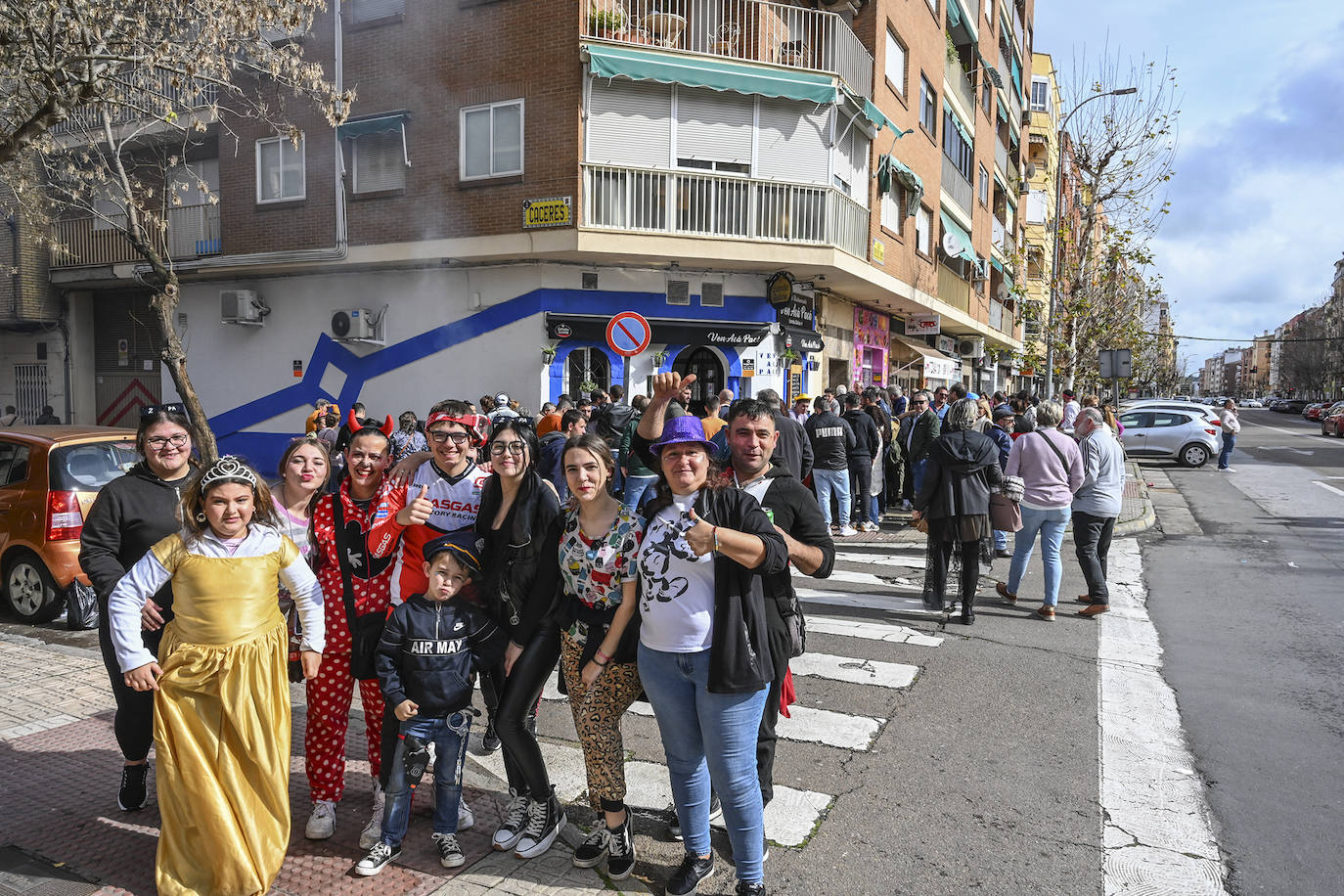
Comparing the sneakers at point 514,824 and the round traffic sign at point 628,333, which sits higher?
the round traffic sign at point 628,333

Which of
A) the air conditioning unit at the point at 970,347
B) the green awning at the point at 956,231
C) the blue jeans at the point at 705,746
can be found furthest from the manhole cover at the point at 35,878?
the air conditioning unit at the point at 970,347

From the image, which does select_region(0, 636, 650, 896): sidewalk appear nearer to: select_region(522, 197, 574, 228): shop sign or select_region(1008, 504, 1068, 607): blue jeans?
select_region(1008, 504, 1068, 607): blue jeans

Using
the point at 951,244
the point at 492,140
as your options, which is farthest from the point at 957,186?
the point at 492,140

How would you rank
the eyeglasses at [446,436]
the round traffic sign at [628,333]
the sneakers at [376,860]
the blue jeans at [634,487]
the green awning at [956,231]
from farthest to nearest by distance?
the green awning at [956,231] < the round traffic sign at [628,333] < the blue jeans at [634,487] < the eyeglasses at [446,436] < the sneakers at [376,860]

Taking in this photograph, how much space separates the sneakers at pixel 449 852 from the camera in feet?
11.1

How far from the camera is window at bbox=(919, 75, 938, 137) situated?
21188 millimetres

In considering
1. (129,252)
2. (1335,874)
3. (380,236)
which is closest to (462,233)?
(380,236)

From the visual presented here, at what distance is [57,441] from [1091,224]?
26546mm

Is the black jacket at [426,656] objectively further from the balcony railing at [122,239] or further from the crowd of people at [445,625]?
the balcony railing at [122,239]

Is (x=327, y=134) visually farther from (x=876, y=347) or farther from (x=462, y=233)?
(x=876, y=347)

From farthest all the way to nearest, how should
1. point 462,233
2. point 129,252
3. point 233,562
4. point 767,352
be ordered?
point 129,252 → point 767,352 → point 462,233 → point 233,562

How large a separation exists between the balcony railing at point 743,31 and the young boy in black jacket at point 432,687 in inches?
534

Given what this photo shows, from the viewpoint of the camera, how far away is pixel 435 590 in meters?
3.37

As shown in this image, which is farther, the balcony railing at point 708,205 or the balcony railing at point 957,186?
the balcony railing at point 957,186
